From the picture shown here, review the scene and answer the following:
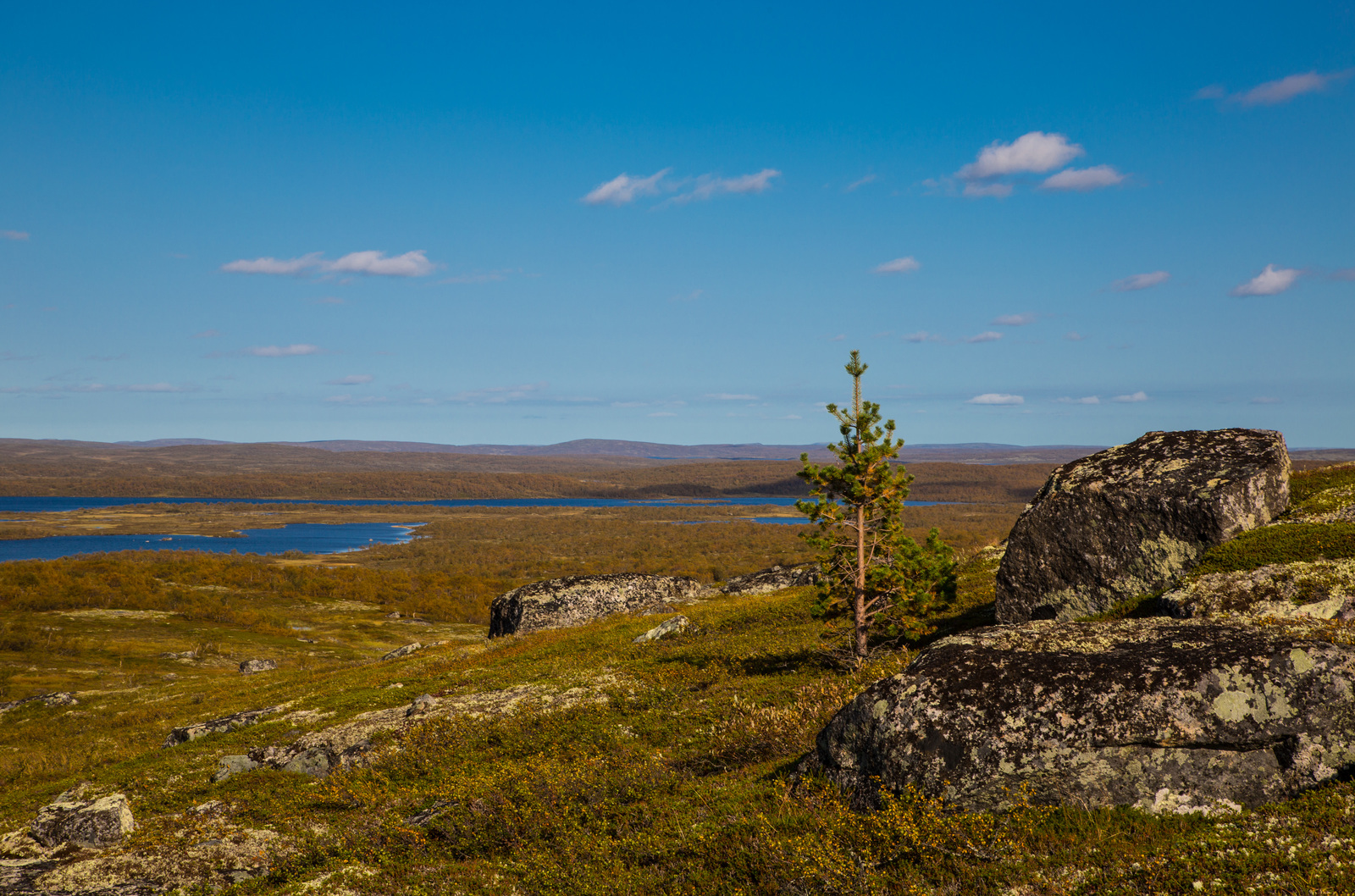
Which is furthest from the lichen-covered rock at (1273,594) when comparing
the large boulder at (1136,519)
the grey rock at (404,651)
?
the grey rock at (404,651)

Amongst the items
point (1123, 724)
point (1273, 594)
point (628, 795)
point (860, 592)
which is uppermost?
point (1273, 594)

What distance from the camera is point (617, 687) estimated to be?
2030 cm

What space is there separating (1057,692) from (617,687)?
1315cm

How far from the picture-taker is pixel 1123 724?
8.75 meters

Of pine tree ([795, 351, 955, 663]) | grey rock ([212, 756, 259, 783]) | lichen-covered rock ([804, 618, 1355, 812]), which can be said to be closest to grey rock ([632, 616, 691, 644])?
pine tree ([795, 351, 955, 663])

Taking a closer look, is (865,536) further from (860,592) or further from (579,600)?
(579,600)

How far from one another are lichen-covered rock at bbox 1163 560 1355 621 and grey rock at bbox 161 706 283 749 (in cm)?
2581

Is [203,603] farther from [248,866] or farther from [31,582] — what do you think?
[248,866]

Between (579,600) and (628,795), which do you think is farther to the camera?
(579,600)

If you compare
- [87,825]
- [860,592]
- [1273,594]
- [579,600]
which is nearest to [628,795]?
[860,592]

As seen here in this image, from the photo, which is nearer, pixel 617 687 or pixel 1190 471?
pixel 1190 471

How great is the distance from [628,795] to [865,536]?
9.31 m

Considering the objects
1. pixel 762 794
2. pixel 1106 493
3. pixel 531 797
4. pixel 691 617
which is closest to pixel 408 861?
pixel 531 797

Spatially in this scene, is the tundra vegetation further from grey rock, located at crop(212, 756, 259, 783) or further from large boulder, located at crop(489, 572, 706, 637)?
large boulder, located at crop(489, 572, 706, 637)
